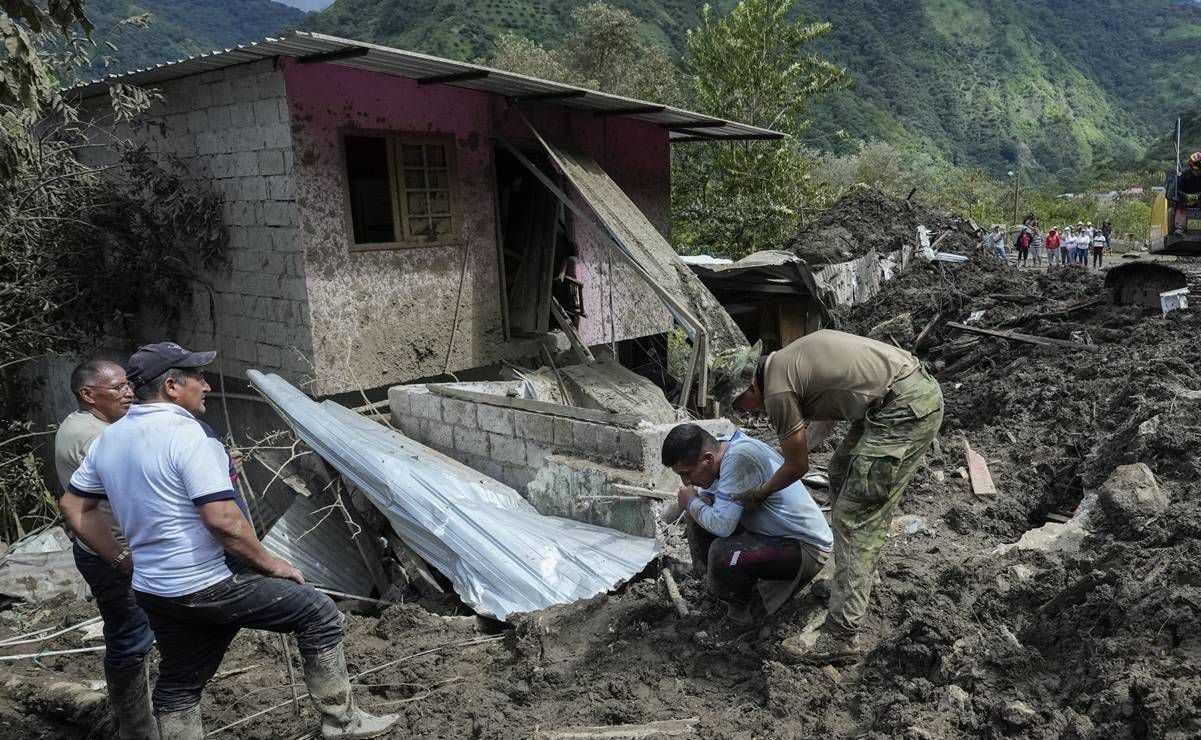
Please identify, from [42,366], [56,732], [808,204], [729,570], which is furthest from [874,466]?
[808,204]

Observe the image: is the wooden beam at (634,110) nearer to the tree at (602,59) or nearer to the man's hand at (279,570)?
the man's hand at (279,570)

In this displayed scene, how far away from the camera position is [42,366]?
10.0m

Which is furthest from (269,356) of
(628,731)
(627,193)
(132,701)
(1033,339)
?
(1033,339)

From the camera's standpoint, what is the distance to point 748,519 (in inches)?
151

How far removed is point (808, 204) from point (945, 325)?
29.0ft

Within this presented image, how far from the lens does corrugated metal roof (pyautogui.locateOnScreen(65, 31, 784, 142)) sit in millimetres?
6094

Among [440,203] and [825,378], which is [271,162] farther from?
[825,378]

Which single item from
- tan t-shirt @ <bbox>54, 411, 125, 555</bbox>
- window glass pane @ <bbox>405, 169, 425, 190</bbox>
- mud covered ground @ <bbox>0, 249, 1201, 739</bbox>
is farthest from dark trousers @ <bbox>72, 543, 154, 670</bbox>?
window glass pane @ <bbox>405, 169, 425, 190</bbox>

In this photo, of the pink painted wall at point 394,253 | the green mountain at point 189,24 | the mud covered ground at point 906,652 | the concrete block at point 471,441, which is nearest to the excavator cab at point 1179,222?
the mud covered ground at point 906,652

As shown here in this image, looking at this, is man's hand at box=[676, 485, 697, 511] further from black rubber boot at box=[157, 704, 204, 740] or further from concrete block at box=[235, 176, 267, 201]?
concrete block at box=[235, 176, 267, 201]

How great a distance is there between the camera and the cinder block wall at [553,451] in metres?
5.50

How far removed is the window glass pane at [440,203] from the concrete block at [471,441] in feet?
8.24

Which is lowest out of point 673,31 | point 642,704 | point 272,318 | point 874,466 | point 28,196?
point 642,704

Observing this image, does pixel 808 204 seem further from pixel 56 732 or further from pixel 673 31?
pixel 673 31
